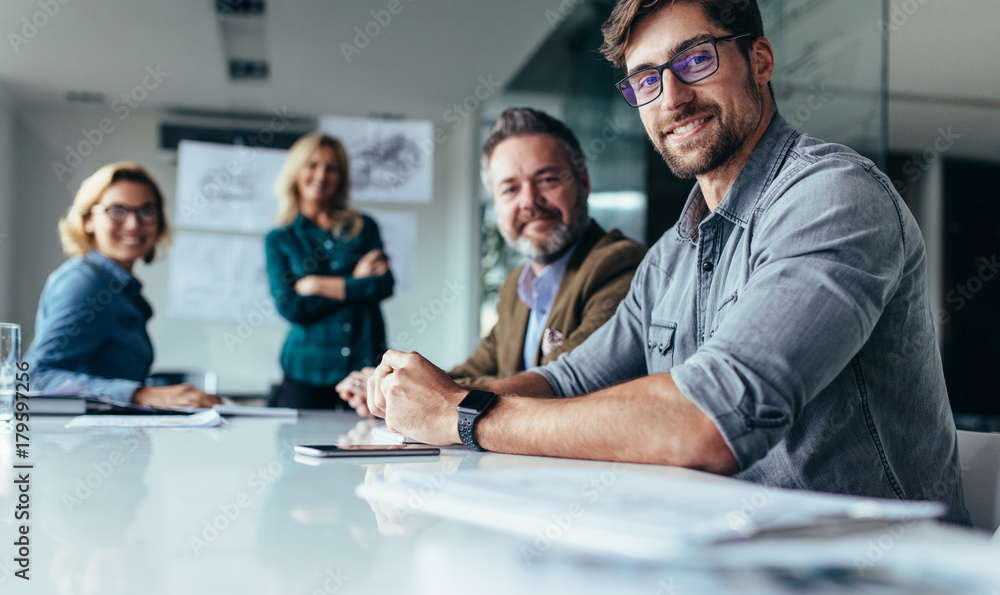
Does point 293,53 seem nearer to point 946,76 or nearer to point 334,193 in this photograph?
point 334,193

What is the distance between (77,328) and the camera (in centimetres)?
206

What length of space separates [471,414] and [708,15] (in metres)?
0.74

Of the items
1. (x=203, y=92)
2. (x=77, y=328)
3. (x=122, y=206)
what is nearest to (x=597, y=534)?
(x=77, y=328)

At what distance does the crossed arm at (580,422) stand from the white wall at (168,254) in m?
3.75

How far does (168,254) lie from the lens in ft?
15.2

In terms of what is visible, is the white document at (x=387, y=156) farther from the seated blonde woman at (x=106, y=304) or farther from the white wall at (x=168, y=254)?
the seated blonde woman at (x=106, y=304)

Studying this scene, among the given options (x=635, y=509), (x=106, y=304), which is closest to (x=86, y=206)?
(x=106, y=304)

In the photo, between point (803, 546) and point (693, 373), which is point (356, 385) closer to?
point (693, 373)

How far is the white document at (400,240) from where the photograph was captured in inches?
191

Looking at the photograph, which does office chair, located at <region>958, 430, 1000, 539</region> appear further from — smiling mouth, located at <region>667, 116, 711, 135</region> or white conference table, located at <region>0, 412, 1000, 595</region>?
smiling mouth, located at <region>667, 116, 711, 135</region>

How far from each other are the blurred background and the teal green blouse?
3.52ft

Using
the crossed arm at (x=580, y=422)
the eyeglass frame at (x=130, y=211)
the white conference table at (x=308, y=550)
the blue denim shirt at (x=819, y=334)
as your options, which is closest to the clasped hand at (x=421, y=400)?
the crossed arm at (x=580, y=422)

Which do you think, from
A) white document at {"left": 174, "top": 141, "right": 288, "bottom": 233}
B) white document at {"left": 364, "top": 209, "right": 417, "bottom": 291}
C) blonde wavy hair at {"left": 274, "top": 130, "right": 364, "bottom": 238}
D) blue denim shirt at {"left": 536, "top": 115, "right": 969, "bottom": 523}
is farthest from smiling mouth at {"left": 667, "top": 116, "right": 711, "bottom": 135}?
white document at {"left": 174, "top": 141, "right": 288, "bottom": 233}

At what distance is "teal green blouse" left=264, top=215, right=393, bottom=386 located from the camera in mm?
3057
